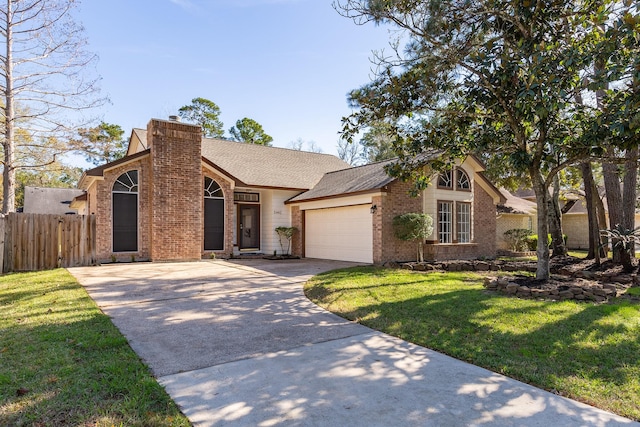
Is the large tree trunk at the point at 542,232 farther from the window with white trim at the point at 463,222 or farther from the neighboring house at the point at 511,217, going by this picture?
the neighboring house at the point at 511,217

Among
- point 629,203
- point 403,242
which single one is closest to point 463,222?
point 403,242

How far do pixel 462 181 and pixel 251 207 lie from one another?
9.18 metres

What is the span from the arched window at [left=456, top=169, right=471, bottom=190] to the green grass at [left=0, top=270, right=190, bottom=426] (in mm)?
13341

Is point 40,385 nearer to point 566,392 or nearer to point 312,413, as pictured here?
point 312,413

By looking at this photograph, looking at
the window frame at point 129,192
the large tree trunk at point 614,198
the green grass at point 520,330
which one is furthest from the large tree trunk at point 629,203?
the window frame at point 129,192

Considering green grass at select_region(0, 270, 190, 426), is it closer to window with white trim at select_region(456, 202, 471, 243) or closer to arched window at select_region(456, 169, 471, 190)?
window with white trim at select_region(456, 202, 471, 243)

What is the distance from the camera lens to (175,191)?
1425 centimetres

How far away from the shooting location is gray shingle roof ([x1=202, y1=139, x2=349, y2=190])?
674 inches

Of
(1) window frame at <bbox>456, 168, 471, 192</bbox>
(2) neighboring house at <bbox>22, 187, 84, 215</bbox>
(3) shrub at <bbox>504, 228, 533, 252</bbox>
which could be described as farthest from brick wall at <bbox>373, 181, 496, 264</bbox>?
(2) neighboring house at <bbox>22, 187, 84, 215</bbox>

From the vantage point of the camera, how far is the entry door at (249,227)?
1733 centimetres

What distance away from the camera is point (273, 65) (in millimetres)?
16859

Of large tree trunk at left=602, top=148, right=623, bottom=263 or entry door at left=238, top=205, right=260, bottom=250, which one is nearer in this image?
large tree trunk at left=602, top=148, right=623, bottom=263

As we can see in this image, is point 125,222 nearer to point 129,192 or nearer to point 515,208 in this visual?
point 129,192

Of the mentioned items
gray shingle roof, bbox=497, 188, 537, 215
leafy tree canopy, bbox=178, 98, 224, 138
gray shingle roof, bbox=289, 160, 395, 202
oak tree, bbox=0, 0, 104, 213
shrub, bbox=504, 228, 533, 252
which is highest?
leafy tree canopy, bbox=178, 98, 224, 138
